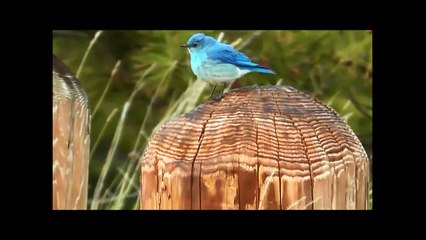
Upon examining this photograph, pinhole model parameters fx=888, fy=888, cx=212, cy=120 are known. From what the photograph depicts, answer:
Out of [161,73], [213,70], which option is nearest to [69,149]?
[213,70]

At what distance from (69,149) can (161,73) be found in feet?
2.57

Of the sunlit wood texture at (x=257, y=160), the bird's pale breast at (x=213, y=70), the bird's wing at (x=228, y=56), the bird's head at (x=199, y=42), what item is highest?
the bird's head at (x=199, y=42)

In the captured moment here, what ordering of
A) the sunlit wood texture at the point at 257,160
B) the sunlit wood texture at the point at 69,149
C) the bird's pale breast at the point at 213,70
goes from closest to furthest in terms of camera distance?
the sunlit wood texture at the point at 257,160 < the sunlit wood texture at the point at 69,149 < the bird's pale breast at the point at 213,70

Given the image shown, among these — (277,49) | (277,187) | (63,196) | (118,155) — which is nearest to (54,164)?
(63,196)

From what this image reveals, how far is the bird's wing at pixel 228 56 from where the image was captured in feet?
11.9

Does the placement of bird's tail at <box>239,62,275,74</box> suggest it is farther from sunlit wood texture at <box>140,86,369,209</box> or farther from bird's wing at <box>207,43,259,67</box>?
sunlit wood texture at <box>140,86,369,209</box>

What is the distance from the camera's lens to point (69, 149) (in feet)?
11.4

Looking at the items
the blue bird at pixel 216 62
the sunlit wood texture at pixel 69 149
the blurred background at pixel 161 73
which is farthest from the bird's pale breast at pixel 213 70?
the sunlit wood texture at pixel 69 149

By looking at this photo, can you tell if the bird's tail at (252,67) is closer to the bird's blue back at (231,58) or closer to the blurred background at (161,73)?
the bird's blue back at (231,58)

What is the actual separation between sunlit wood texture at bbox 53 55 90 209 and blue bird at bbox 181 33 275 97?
1.64ft

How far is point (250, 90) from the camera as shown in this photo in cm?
331

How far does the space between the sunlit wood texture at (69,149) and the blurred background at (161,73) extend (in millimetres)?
397

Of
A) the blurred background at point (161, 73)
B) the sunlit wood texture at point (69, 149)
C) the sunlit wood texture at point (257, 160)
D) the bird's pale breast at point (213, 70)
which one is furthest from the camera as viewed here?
the blurred background at point (161, 73)

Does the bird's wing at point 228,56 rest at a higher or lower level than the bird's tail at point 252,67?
higher
